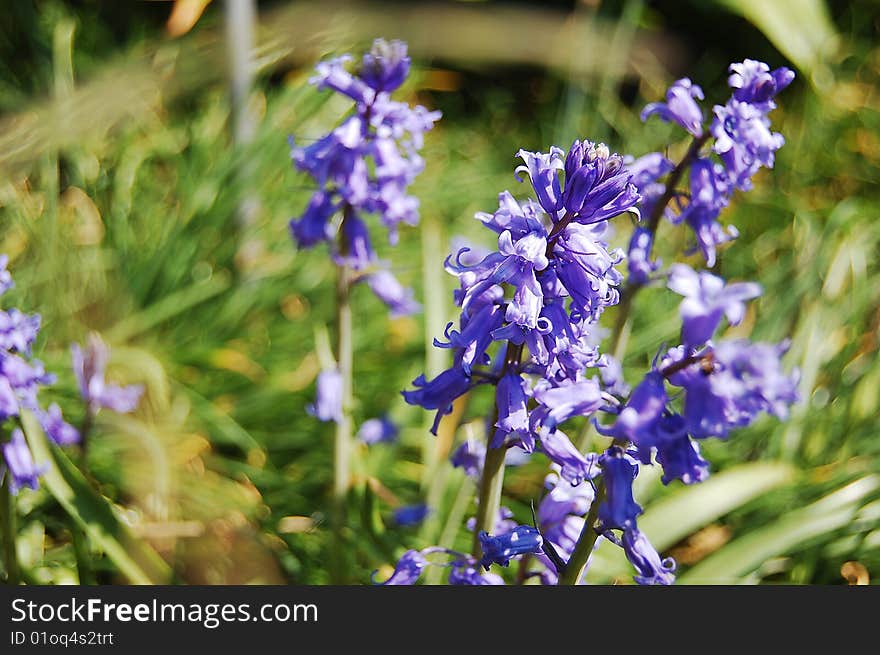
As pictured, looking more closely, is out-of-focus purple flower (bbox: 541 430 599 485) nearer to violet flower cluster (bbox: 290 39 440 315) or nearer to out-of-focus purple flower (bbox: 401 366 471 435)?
out-of-focus purple flower (bbox: 401 366 471 435)

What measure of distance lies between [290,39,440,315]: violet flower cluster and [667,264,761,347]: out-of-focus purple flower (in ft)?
3.89

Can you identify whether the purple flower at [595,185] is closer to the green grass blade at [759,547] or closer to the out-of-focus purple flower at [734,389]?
the out-of-focus purple flower at [734,389]

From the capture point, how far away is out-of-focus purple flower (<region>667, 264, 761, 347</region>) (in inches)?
54.3

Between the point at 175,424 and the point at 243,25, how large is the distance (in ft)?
5.51

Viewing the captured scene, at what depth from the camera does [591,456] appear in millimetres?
1810

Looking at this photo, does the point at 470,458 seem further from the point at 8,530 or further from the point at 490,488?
the point at 8,530

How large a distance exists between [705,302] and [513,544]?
649mm

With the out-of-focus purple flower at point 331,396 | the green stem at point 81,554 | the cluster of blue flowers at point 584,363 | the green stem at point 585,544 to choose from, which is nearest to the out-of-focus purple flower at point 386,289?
the out-of-focus purple flower at point 331,396

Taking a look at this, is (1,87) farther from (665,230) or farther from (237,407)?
(665,230)

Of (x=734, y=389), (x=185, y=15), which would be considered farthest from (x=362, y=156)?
(x=185, y=15)

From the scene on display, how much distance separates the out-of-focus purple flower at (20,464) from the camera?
83.0 inches

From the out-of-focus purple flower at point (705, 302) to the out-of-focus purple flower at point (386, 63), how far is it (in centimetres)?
118

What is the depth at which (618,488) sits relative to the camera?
1564 millimetres

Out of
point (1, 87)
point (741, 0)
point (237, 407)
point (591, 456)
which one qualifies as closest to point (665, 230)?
point (741, 0)
